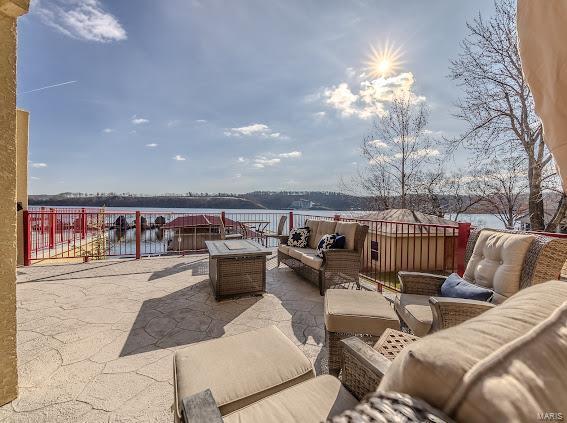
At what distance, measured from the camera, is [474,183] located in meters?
12.2

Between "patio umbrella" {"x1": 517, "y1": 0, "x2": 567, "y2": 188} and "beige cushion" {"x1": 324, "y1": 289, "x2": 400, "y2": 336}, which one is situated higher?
"patio umbrella" {"x1": 517, "y1": 0, "x2": 567, "y2": 188}

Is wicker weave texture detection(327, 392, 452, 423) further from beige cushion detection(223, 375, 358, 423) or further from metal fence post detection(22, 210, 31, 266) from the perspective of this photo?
metal fence post detection(22, 210, 31, 266)

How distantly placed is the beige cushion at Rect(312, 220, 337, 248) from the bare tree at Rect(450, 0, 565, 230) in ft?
28.3

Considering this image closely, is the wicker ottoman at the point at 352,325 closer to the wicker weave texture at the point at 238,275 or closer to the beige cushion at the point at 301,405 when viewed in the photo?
the beige cushion at the point at 301,405

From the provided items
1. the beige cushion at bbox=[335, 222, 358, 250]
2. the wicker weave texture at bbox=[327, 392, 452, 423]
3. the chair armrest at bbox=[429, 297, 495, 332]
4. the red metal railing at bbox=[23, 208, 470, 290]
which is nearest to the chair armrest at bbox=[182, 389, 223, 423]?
the wicker weave texture at bbox=[327, 392, 452, 423]

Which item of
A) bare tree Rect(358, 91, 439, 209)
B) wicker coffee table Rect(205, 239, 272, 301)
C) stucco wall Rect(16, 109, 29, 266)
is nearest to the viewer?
wicker coffee table Rect(205, 239, 272, 301)

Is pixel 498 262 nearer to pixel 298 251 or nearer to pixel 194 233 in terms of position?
pixel 298 251

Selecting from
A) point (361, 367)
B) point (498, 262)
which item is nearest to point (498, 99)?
point (498, 262)

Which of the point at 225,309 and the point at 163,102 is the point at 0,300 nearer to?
the point at 225,309

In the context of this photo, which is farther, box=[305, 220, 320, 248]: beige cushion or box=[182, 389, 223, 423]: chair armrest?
box=[305, 220, 320, 248]: beige cushion

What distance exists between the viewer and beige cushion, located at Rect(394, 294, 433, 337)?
205 centimetres

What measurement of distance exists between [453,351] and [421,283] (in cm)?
238

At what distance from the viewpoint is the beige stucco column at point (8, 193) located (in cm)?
164

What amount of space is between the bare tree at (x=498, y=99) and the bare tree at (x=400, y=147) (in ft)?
6.85
